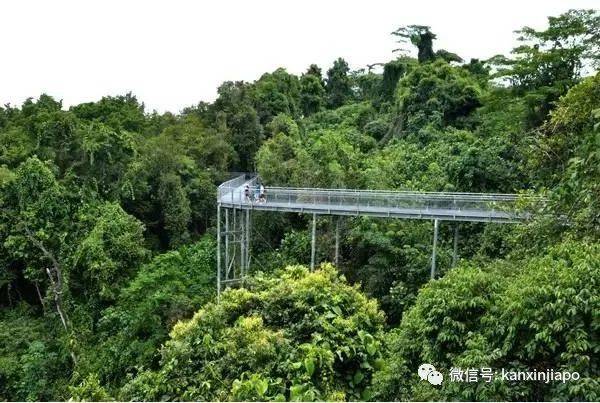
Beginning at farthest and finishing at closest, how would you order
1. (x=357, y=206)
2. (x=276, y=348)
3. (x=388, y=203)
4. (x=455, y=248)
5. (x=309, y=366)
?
1. (x=357, y=206)
2. (x=388, y=203)
3. (x=455, y=248)
4. (x=276, y=348)
5. (x=309, y=366)

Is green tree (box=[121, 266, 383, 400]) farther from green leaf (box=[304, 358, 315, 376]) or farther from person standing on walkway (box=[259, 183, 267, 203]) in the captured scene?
person standing on walkway (box=[259, 183, 267, 203])

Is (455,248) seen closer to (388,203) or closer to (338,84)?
(388,203)

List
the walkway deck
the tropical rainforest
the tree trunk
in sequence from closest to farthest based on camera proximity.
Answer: the tropical rainforest < the walkway deck < the tree trunk

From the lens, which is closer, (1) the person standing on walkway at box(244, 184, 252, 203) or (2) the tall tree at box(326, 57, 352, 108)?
(1) the person standing on walkway at box(244, 184, 252, 203)

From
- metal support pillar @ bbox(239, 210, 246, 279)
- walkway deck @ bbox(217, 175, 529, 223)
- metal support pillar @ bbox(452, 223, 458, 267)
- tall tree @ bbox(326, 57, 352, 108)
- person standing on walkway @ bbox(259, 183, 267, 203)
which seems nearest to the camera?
walkway deck @ bbox(217, 175, 529, 223)

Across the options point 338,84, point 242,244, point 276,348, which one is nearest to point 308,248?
point 242,244

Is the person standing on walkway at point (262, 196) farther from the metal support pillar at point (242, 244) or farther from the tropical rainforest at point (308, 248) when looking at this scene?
the tropical rainforest at point (308, 248)

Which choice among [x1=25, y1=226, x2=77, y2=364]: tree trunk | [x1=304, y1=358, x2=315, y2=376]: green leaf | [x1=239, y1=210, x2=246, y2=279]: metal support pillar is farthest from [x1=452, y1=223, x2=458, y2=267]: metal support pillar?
[x1=25, y1=226, x2=77, y2=364]: tree trunk
